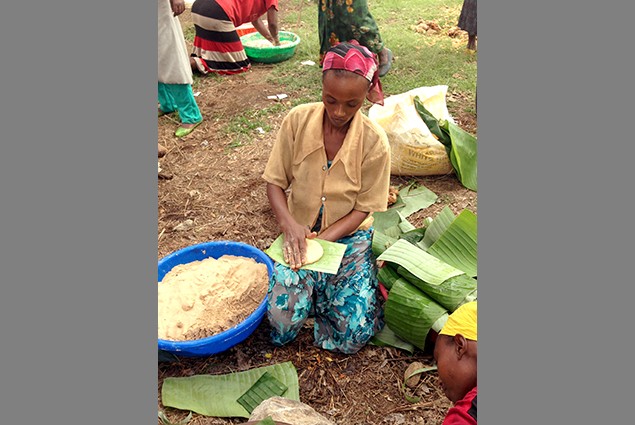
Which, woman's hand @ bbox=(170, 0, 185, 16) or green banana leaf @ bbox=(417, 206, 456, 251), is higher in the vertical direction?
woman's hand @ bbox=(170, 0, 185, 16)

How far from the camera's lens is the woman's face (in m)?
2.03

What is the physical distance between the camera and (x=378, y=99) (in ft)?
8.64

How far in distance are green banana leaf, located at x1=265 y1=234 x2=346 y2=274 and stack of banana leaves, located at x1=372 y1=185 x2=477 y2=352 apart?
0.28 meters

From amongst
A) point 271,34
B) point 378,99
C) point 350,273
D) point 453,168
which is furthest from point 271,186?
point 271,34

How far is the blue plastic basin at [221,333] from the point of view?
7.34ft

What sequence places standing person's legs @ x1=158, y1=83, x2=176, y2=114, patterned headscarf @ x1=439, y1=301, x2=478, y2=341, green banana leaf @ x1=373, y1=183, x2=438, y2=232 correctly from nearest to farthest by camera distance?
patterned headscarf @ x1=439, y1=301, x2=478, y2=341, green banana leaf @ x1=373, y1=183, x2=438, y2=232, standing person's legs @ x1=158, y1=83, x2=176, y2=114

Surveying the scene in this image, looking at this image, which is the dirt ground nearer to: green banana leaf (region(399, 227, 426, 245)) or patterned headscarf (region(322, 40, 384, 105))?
green banana leaf (region(399, 227, 426, 245))

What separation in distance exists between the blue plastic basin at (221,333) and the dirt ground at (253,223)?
0.46 feet

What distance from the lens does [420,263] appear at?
238 centimetres

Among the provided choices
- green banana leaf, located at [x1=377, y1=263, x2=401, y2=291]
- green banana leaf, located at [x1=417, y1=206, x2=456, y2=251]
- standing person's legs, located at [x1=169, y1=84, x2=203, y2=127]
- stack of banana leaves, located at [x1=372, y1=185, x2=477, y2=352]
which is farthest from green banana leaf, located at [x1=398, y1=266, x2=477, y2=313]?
standing person's legs, located at [x1=169, y1=84, x2=203, y2=127]

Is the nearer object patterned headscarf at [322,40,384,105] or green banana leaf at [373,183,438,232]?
patterned headscarf at [322,40,384,105]

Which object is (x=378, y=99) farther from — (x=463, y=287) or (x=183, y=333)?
(x=183, y=333)

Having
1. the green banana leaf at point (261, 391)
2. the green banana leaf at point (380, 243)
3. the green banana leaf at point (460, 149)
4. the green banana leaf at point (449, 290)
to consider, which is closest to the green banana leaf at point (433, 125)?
the green banana leaf at point (460, 149)

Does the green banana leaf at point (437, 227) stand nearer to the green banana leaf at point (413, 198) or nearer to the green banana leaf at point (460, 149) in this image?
the green banana leaf at point (413, 198)
